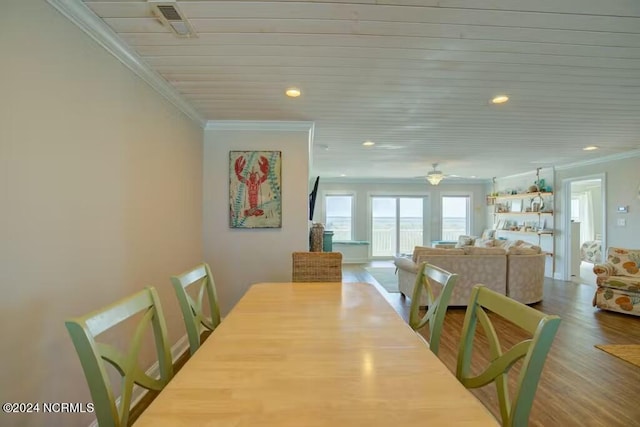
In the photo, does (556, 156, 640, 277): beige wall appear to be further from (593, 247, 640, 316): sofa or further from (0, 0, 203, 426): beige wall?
(0, 0, 203, 426): beige wall

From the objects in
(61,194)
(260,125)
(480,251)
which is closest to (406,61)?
(260,125)

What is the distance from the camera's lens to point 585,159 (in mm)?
5387

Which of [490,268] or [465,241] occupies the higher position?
[465,241]

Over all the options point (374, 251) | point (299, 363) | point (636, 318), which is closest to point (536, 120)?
point (636, 318)

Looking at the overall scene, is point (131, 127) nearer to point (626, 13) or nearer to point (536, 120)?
point (626, 13)

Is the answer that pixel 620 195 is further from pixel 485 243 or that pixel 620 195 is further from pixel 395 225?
pixel 395 225

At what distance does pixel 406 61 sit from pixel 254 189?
79.3 inches

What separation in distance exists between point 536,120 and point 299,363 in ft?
11.9

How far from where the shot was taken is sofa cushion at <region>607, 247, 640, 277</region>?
402cm

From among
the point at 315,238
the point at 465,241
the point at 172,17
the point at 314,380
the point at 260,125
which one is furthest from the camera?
the point at 465,241

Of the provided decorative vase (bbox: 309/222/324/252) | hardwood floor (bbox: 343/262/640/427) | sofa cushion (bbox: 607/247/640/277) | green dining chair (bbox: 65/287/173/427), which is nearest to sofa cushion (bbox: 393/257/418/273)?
hardwood floor (bbox: 343/262/640/427)

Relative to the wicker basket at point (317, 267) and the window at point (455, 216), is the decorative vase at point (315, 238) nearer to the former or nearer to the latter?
the wicker basket at point (317, 267)

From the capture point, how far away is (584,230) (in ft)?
28.0

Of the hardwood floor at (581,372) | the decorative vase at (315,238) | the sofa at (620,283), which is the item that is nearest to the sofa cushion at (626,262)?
the sofa at (620,283)
